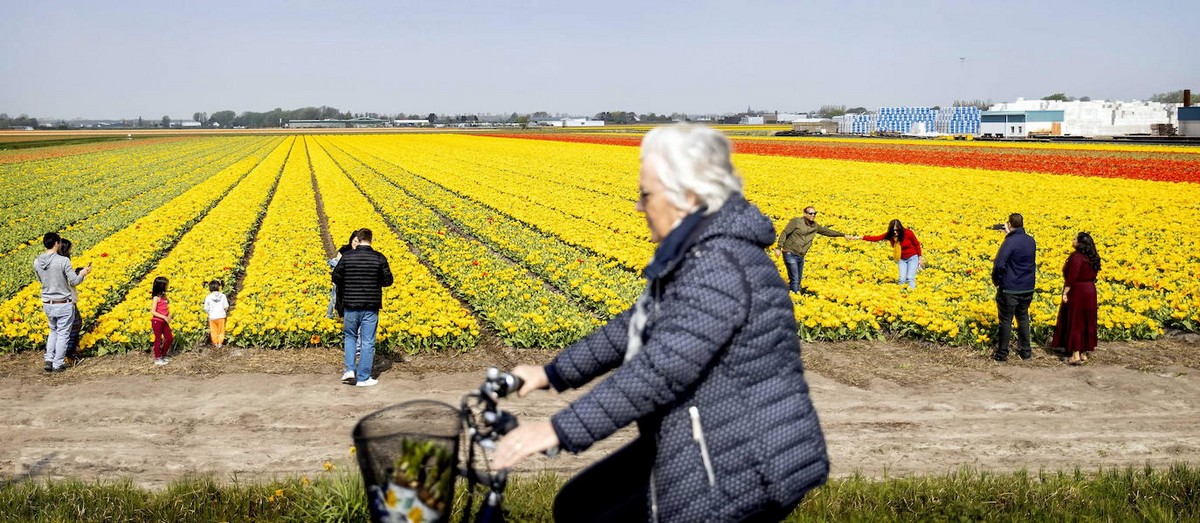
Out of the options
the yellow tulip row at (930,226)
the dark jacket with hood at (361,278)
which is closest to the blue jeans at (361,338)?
the dark jacket with hood at (361,278)

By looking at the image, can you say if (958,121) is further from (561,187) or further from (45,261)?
(45,261)

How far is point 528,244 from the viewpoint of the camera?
19.1 metres

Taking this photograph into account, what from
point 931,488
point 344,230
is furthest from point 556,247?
point 931,488

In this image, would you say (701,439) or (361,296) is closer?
(701,439)

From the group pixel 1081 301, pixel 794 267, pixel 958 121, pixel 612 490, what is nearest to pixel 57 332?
pixel 612 490

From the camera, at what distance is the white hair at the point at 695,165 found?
2.81 m

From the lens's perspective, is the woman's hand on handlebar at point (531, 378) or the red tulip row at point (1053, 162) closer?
the woman's hand on handlebar at point (531, 378)

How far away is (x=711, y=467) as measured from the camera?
9.15ft

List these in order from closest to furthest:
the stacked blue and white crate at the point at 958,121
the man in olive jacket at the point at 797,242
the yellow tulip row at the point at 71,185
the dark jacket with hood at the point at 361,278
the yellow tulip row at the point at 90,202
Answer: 1. the dark jacket with hood at the point at 361,278
2. the man in olive jacket at the point at 797,242
3. the yellow tulip row at the point at 90,202
4. the yellow tulip row at the point at 71,185
5. the stacked blue and white crate at the point at 958,121

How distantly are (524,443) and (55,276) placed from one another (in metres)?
9.52

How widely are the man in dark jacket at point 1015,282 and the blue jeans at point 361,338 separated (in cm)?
687

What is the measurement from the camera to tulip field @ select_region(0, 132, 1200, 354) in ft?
37.9

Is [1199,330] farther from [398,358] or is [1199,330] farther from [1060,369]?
[398,358]

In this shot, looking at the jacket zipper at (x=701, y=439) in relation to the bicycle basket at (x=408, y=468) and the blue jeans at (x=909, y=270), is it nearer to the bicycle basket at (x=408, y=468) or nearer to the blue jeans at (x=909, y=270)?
the bicycle basket at (x=408, y=468)
